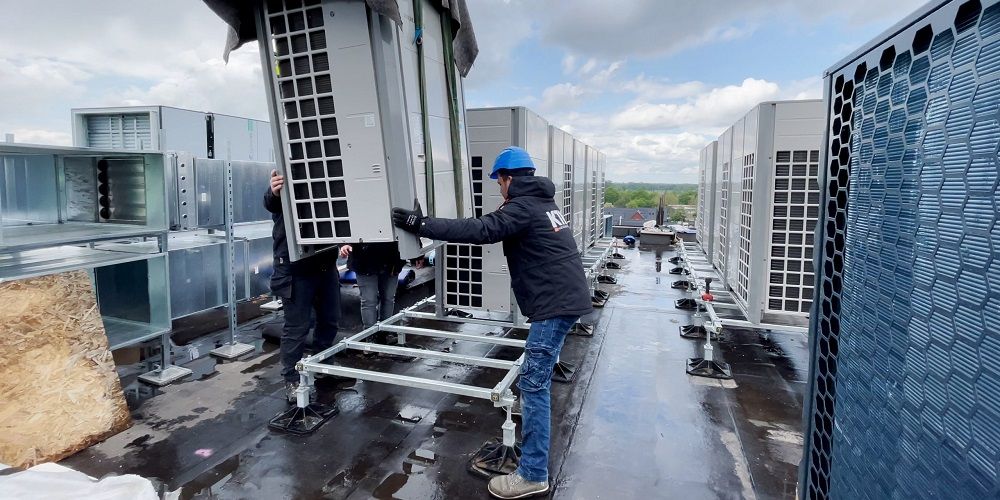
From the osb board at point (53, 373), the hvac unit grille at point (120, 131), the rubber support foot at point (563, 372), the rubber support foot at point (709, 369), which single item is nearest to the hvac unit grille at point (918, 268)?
the rubber support foot at point (563, 372)

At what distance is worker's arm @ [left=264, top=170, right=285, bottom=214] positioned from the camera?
11.7 feet

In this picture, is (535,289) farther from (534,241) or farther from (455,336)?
(455,336)

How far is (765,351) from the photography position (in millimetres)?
5609

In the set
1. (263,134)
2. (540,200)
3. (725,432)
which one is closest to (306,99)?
(540,200)

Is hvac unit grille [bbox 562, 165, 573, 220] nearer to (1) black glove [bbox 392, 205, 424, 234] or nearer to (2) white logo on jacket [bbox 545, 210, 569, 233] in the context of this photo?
(2) white logo on jacket [bbox 545, 210, 569, 233]

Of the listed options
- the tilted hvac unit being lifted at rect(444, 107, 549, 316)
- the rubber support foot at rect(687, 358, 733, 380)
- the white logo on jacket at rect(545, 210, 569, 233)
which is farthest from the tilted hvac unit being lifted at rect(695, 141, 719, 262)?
the white logo on jacket at rect(545, 210, 569, 233)

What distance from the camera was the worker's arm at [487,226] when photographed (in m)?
3.04

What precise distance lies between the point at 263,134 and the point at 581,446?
302 inches

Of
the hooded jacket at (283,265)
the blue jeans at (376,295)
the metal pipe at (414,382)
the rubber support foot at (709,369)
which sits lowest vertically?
the rubber support foot at (709,369)

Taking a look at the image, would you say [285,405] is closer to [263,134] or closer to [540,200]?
[540,200]

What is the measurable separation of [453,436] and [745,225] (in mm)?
3595

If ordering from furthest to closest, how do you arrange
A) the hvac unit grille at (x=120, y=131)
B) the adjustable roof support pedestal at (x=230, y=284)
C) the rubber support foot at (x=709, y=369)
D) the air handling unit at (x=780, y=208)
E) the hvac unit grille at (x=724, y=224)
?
the hvac unit grille at (x=724, y=224)
the hvac unit grille at (x=120, y=131)
the adjustable roof support pedestal at (x=230, y=284)
the rubber support foot at (x=709, y=369)
the air handling unit at (x=780, y=208)

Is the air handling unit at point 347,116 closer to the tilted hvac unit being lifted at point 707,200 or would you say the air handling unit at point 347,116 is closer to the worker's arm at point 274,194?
the worker's arm at point 274,194

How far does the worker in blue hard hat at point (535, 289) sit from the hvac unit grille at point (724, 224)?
428 cm
